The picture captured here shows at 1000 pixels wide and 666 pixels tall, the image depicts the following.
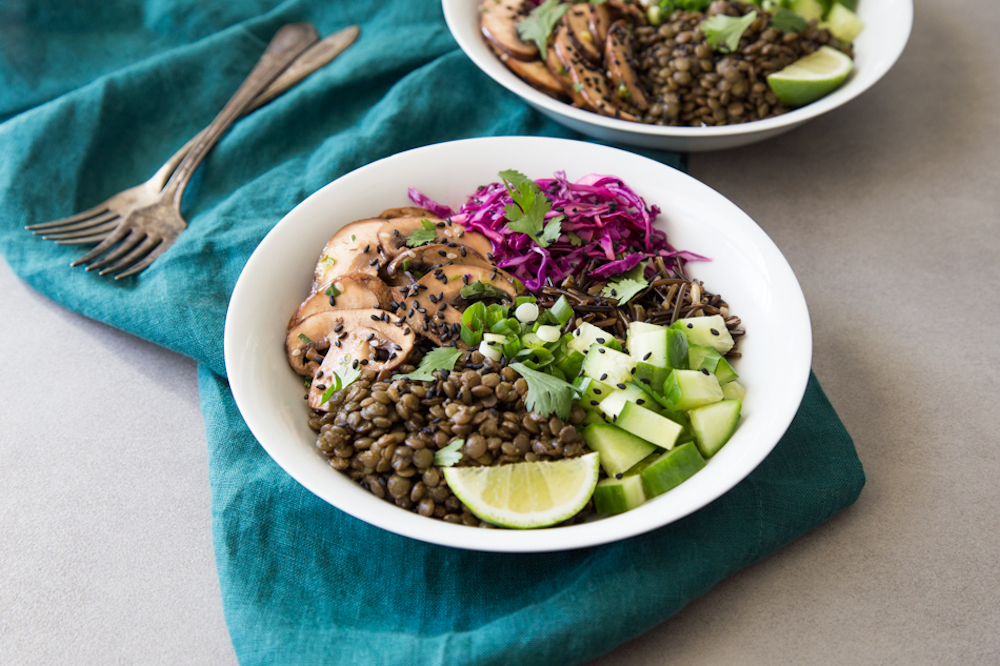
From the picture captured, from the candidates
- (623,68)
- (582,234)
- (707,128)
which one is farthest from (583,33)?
(582,234)

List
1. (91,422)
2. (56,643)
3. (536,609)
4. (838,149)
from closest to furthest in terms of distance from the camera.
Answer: (536,609), (56,643), (91,422), (838,149)

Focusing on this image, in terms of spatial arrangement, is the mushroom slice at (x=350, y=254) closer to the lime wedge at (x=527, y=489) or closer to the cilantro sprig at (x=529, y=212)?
the cilantro sprig at (x=529, y=212)

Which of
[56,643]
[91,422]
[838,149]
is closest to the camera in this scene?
[56,643]

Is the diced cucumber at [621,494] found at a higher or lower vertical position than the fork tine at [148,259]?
lower

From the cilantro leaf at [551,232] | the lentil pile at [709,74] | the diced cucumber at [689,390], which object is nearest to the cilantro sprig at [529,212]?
the cilantro leaf at [551,232]

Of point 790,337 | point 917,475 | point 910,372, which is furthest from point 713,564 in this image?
point 910,372

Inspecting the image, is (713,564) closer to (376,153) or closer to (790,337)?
(790,337)
